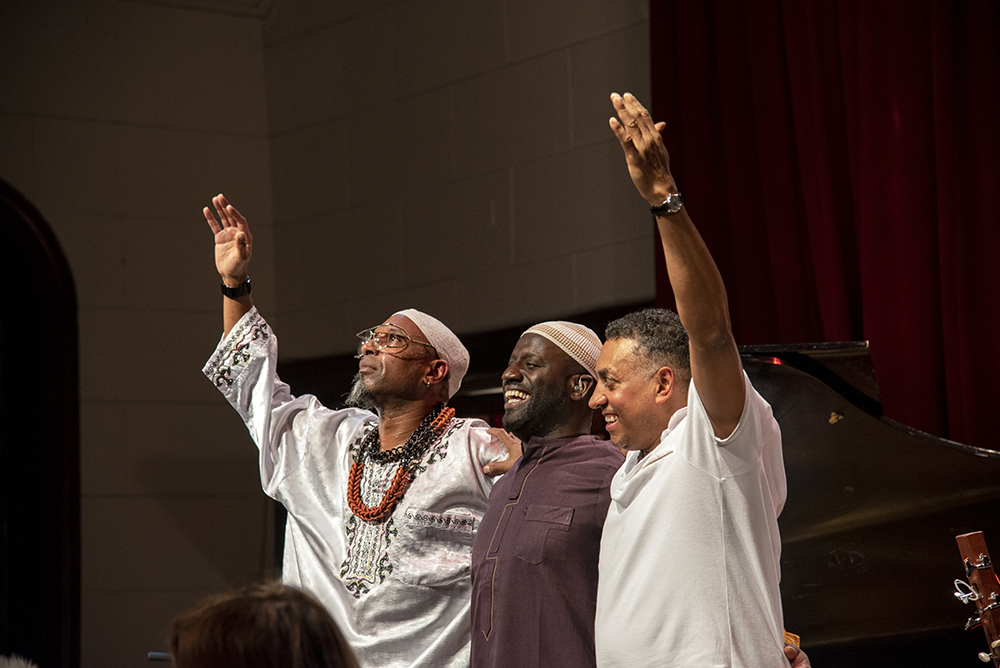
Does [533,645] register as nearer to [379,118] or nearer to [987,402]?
[987,402]

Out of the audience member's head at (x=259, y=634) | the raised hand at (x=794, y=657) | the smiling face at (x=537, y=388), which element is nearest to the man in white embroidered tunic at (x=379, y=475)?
the smiling face at (x=537, y=388)

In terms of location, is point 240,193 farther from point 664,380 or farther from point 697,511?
point 697,511

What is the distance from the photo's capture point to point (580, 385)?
2.46m

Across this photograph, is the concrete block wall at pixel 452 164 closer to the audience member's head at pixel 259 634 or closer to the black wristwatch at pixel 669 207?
the black wristwatch at pixel 669 207

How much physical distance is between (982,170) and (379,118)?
2.54m

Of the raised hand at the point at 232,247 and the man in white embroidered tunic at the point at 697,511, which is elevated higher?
the raised hand at the point at 232,247

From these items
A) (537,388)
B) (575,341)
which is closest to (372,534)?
(537,388)

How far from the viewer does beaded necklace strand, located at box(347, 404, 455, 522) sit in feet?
8.58

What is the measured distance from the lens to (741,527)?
1.83 m

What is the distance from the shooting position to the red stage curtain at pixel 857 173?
3.23m

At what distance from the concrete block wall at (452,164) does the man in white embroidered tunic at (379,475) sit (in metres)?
1.54

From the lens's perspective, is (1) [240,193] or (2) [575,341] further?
(1) [240,193]

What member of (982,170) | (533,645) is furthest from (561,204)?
(533,645)

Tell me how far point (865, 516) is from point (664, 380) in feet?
2.43
